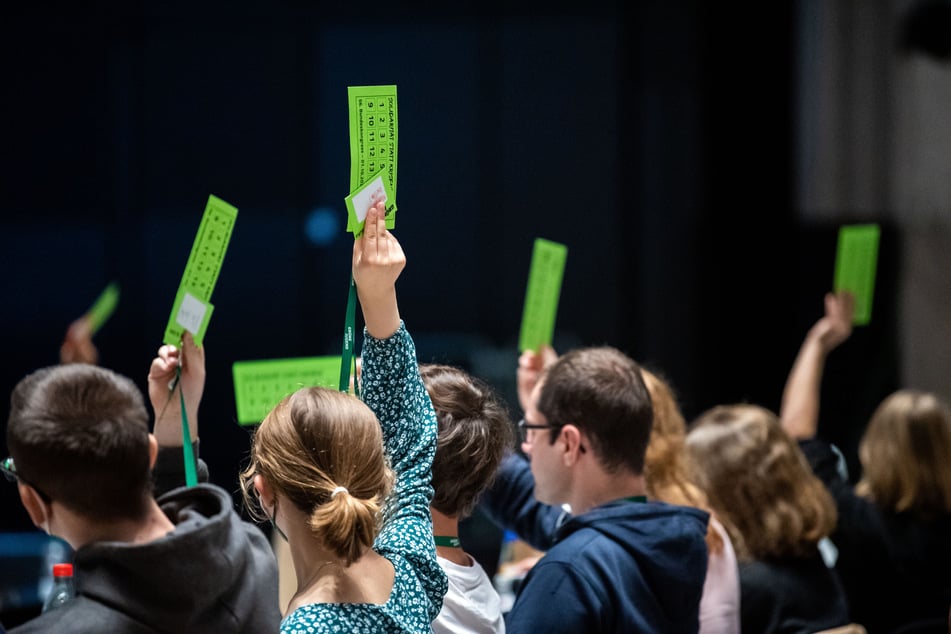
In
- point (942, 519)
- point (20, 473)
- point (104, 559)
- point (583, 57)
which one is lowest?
point (942, 519)

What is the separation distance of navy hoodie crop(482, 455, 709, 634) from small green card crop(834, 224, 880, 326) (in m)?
1.39

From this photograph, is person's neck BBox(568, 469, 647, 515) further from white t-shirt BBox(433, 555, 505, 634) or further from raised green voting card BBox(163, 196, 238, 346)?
raised green voting card BBox(163, 196, 238, 346)

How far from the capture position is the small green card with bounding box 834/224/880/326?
336 centimetres

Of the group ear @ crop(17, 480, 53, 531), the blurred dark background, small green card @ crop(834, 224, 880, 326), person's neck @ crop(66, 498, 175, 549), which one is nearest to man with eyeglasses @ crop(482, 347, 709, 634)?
person's neck @ crop(66, 498, 175, 549)

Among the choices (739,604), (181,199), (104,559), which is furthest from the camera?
(181,199)

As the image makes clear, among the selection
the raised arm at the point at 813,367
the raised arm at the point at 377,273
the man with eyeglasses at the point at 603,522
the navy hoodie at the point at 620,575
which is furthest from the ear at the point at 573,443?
the raised arm at the point at 813,367

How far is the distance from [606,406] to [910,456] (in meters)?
1.67

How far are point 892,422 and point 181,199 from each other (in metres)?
2.98

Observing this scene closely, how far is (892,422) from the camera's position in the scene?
359cm

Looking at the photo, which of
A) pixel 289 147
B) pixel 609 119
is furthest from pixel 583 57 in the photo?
pixel 289 147

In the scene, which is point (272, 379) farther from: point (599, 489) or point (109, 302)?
point (109, 302)

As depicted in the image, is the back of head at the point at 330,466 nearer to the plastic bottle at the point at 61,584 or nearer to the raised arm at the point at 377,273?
the raised arm at the point at 377,273

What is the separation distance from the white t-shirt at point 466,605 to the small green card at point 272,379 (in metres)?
0.60

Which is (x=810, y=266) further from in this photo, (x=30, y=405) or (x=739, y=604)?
(x=30, y=405)
